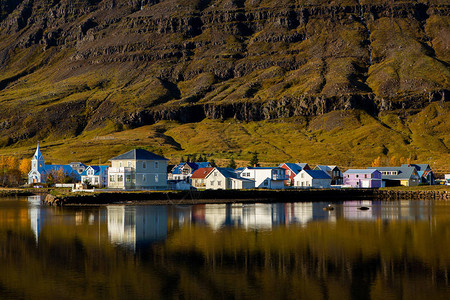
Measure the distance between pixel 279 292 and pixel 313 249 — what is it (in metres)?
14.1

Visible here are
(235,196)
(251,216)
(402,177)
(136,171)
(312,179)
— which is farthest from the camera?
(402,177)

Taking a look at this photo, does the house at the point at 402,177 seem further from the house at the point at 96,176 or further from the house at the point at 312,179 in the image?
the house at the point at 96,176

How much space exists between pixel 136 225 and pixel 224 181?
2259 inches

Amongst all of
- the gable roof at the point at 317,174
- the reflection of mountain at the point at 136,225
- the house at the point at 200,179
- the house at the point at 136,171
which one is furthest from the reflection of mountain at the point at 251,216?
the gable roof at the point at 317,174

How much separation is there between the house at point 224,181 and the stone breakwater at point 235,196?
957cm

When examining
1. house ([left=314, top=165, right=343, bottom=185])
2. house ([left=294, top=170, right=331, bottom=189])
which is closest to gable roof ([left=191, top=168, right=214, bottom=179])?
house ([left=294, top=170, right=331, bottom=189])

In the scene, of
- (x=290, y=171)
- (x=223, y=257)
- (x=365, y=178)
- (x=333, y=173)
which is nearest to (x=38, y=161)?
(x=290, y=171)

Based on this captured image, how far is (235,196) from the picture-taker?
104875 mm

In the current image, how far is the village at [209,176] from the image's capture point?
329 ft

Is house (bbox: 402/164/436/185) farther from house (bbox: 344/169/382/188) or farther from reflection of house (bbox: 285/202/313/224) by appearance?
reflection of house (bbox: 285/202/313/224)

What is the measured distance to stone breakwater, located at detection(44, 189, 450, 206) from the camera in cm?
8969

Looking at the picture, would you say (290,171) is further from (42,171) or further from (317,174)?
(42,171)

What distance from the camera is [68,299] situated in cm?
2923

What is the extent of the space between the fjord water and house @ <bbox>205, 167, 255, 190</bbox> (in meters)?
47.1
